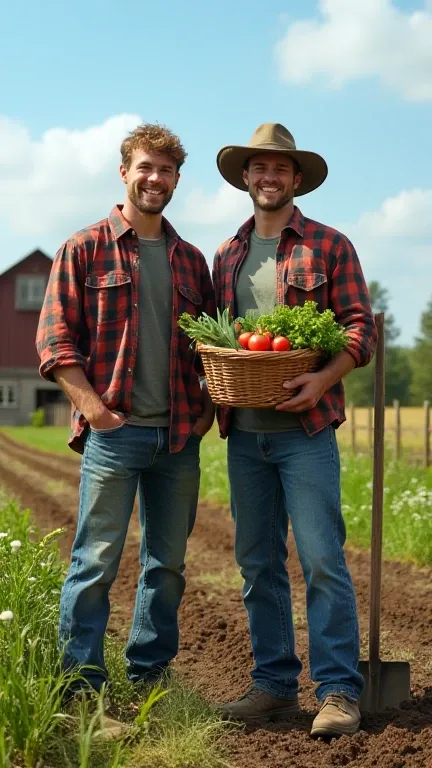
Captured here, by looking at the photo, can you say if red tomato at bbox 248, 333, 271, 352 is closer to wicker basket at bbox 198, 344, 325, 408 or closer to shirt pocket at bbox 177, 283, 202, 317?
wicker basket at bbox 198, 344, 325, 408

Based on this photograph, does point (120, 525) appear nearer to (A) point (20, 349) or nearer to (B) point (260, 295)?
(B) point (260, 295)

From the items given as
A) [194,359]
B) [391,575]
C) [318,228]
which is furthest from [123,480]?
[391,575]

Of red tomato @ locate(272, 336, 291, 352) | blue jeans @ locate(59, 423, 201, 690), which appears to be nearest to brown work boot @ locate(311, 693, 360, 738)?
blue jeans @ locate(59, 423, 201, 690)

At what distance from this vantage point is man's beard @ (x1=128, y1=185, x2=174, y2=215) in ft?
13.2

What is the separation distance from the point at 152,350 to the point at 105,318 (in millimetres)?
239

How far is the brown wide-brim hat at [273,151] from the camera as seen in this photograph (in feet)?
13.5

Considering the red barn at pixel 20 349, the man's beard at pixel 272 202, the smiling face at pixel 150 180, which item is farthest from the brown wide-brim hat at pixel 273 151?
the red barn at pixel 20 349

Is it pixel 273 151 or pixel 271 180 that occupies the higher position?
pixel 273 151

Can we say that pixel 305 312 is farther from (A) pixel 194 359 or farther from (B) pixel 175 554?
(B) pixel 175 554

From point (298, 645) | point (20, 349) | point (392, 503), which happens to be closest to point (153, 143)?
point (298, 645)

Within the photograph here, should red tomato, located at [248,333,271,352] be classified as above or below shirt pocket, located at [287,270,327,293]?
below

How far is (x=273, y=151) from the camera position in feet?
13.5

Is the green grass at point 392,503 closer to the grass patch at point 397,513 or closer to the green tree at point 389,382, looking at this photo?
the grass patch at point 397,513

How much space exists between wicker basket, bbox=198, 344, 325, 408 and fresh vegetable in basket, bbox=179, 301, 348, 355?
0.05 meters
